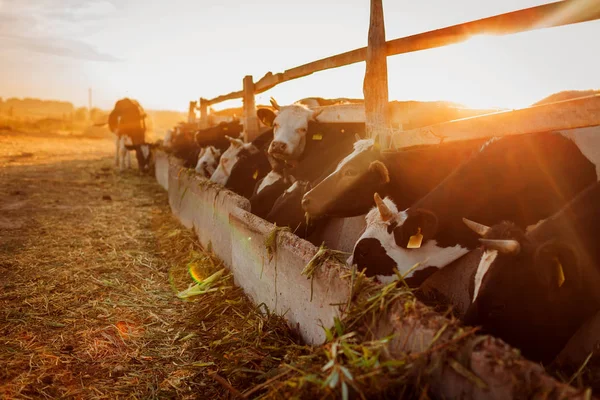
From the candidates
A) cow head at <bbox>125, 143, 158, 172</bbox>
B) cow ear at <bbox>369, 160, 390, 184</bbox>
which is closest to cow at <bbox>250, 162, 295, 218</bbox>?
cow ear at <bbox>369, 160, 390, 184</bbox>

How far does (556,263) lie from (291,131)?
14.7 ft

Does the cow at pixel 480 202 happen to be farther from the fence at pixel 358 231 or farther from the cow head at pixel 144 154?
the cow head at pixel 144 154

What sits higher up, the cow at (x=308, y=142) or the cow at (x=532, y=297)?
the cow at (x=308, y=142)

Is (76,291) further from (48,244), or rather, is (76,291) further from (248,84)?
(248,84)

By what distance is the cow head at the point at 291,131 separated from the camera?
6.22m

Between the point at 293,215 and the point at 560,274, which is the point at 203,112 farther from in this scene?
the point at 560,274

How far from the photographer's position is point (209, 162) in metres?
9.44

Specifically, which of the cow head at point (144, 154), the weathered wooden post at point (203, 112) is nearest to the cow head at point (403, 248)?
the weathered wooden post at point (203, 112)

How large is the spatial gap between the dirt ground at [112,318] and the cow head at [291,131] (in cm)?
171

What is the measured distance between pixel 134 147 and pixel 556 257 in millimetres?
14841

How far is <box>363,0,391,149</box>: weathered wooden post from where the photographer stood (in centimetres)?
441

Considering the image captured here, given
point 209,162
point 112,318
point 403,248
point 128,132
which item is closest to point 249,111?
point 209,162

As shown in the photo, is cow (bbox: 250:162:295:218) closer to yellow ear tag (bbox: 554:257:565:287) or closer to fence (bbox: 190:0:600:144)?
fence (bbox: 190:0:600:144)

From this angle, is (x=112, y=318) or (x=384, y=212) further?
(x=112, y=318)
